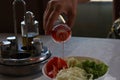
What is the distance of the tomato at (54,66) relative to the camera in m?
0.80

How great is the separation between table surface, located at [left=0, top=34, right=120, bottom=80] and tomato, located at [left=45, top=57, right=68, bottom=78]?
0.24ft

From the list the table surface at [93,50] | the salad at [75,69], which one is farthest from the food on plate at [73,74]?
the table surface at [93,50]

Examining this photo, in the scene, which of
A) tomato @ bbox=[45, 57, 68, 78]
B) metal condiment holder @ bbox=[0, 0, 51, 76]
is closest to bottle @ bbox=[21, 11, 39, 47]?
metal condiment holder @ bbox=[0, 0, 51, 76]

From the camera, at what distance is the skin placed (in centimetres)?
100

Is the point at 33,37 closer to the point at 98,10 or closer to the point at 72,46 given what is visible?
the point at 72,46

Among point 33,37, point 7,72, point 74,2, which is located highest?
point 74,2

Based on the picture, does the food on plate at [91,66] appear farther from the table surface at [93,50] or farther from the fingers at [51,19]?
the fingers at [51,19]

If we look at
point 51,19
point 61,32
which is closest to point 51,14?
point 51,19

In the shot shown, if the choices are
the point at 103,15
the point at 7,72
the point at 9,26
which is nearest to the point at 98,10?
the point at 103,15

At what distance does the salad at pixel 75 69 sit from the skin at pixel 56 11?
183 mm

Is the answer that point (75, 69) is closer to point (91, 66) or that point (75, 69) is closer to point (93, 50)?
point (91, 66)

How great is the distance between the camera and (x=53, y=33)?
0.88 meters

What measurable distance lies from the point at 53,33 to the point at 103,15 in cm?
178

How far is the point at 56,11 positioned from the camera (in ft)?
3.32
